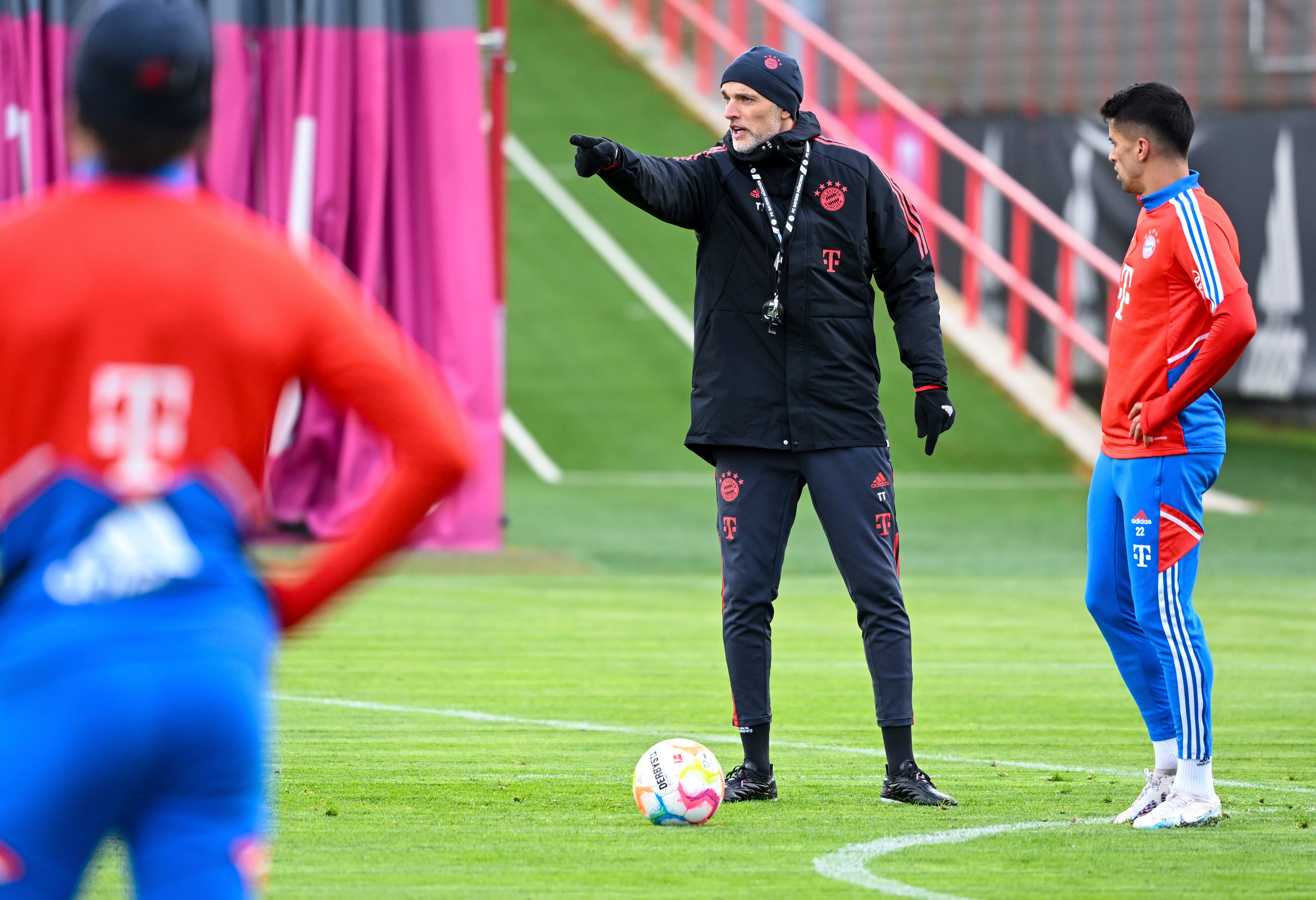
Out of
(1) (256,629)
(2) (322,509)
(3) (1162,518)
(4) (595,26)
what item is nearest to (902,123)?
(4) (595,26)

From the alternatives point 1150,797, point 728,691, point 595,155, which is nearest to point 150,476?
point 595,155

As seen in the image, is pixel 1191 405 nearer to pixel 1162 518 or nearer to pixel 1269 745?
pixel 1162 518

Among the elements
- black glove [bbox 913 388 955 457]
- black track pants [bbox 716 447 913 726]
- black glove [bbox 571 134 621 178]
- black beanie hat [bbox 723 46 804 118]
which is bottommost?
black track pants [bbox 716 447 913 726]

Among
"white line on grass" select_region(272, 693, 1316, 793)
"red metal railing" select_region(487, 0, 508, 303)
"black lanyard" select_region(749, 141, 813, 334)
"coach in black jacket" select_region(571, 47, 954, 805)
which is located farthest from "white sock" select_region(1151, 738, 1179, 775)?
"red metal railing" select_region(487, 0, 508, 303)

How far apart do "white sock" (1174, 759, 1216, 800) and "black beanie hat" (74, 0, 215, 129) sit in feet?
12.2

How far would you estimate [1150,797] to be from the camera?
531 cm

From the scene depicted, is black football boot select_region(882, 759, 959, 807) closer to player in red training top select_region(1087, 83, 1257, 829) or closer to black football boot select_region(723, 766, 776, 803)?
black football boot select_region(723, 766, 776, 803)

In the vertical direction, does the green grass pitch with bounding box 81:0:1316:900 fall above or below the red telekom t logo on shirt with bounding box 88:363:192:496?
below

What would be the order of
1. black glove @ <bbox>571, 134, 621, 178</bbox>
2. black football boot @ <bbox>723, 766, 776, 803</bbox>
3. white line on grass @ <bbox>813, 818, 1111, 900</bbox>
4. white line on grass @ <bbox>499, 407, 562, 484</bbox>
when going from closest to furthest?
white line on grass @ <bbox>813, 818, 1111, 900</bbox>
black glove @ <bbox>571, 134, 621, 178</bbox>
black football boot @ <bbox>723, 766, 776, 803</bbox>
white line on grass @ <bbox>499, 407, 562, 484</bbox>

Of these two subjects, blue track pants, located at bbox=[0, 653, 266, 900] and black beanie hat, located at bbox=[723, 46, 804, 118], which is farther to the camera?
black beanie hat, located at bbox=[723, 46, 804, 118]

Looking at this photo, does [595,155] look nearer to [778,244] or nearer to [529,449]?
[778,244]

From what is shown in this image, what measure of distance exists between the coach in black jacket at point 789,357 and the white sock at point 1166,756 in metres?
0.68

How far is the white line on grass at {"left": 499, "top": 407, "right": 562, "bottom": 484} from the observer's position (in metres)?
16.0

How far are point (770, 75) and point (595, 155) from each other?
1.99 ft
